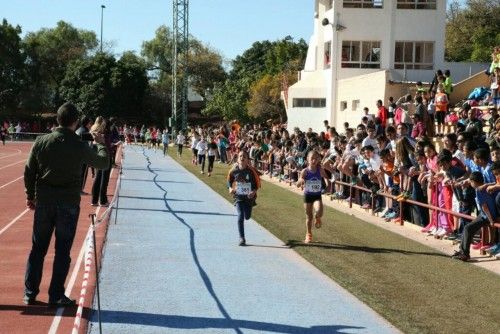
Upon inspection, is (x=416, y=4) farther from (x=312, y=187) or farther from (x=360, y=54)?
(x=312, y=187)

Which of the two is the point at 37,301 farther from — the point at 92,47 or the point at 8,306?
the point at 92,47

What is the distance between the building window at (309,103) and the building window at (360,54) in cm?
331

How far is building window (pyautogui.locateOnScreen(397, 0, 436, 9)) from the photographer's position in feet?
133

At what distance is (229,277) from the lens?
Answer: 35.3ft

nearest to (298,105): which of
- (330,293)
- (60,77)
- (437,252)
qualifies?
(437,252)

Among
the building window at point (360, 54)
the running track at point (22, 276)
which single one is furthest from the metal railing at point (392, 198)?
the building window at point (360, 54)

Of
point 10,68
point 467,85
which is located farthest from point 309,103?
point 10,68

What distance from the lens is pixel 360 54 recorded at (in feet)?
136

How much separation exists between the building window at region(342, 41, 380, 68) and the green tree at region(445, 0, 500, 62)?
20.9m

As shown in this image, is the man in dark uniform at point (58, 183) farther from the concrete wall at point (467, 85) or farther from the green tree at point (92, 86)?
the green tree at point (92, 86)

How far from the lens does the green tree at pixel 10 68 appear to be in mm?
79188

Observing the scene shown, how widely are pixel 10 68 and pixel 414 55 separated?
2105 inches

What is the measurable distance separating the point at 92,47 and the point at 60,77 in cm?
1862

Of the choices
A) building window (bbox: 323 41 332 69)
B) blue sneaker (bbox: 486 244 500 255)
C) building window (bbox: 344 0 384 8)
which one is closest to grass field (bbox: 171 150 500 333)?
blue sneaker (bbox: 486 244 500 255)
